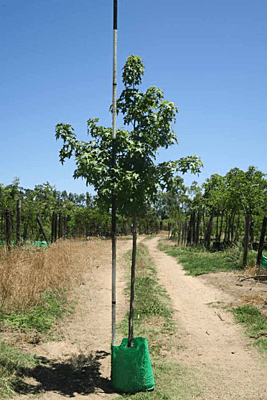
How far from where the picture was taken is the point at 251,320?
25.5 ft

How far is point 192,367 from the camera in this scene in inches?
225

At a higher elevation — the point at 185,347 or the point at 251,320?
the point at 251,320

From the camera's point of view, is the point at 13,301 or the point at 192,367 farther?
the point at 13,301

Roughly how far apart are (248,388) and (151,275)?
881cm

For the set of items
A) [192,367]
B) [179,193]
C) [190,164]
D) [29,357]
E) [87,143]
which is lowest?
[192,367]

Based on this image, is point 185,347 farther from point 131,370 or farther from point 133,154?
point 133,154

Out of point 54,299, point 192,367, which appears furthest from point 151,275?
point 192,367

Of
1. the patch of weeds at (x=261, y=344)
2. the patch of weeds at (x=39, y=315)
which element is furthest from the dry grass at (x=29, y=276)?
the patch of weeds at (x=261, y=344)

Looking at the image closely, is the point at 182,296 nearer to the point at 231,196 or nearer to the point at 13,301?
the point at 13,301

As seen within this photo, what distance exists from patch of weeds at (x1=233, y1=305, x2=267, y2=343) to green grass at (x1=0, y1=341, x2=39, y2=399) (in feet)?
14.0

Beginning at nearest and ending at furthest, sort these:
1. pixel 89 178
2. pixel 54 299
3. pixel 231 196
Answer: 1. pixel 89 178
2. pixel 54 299
3. pixel 231 196

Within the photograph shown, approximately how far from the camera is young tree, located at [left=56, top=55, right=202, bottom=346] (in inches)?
190

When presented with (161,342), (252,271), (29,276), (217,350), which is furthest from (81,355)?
(252,271)

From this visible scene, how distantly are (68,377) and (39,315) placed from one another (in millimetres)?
2136
